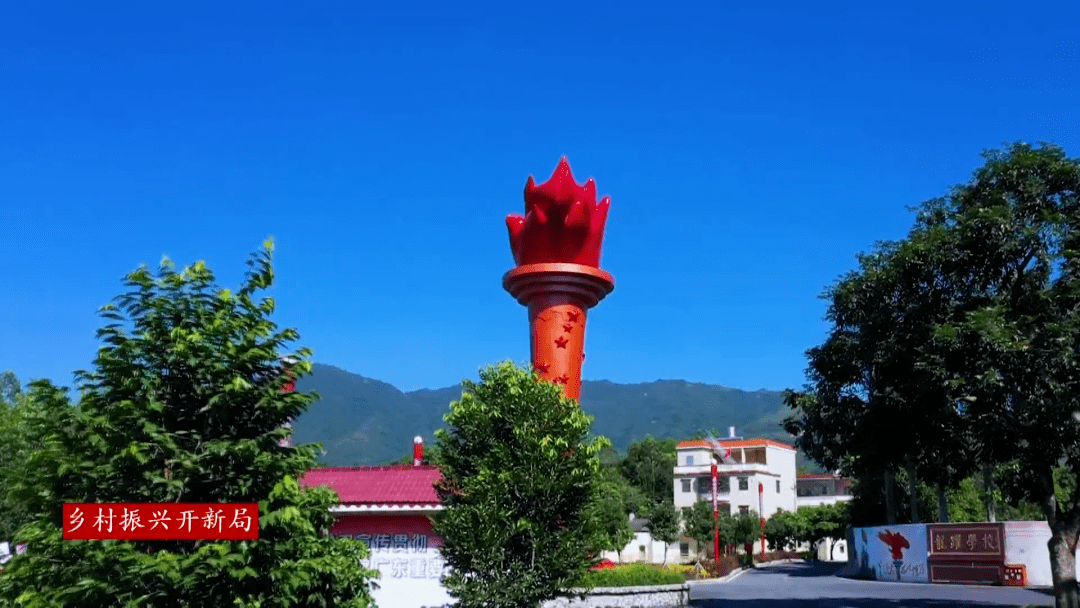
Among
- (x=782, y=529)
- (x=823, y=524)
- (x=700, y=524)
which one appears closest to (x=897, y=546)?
(x=700, y=524)

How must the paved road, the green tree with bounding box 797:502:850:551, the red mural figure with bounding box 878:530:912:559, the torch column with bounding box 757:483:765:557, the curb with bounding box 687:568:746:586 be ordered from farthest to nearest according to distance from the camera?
the green tree with bounding box 797:502:850:551 < the torch column with bounding box 757:483:765:557 < the curb with bounding box 687:568:746:586 < the red mural figure with bounding box 878:530:912:559 < the paved road

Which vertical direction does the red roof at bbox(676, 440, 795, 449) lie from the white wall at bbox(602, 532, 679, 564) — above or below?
above

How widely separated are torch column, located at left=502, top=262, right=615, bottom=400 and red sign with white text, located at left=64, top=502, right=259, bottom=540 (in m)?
10.2

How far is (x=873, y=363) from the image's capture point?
22266mm

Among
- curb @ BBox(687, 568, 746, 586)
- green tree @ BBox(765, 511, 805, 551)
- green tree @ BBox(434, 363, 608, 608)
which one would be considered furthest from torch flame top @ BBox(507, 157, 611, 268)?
green tree @ BBox(765, 511, 805, 551)

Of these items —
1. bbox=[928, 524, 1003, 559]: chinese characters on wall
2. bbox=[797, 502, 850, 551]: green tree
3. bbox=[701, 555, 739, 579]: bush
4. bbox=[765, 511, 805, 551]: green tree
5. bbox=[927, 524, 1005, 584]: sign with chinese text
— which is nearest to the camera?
bbox=[927, 524, 1005, 584]: sign with chinese text

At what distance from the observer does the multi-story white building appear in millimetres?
86625

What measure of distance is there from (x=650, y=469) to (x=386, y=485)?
245ft

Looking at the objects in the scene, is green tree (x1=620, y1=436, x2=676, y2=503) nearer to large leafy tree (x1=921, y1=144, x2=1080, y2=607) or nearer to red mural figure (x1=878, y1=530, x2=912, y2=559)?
red mural figure (x1=878, y1=530, x2=912, y2=559)

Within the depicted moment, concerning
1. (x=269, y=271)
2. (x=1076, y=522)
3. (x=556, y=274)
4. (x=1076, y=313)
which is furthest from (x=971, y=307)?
(x=269, y=271)

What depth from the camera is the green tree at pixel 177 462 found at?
27.1ft

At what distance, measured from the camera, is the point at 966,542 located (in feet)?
103

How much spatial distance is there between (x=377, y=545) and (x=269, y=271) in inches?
443

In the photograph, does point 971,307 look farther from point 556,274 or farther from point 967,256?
point 556,274
